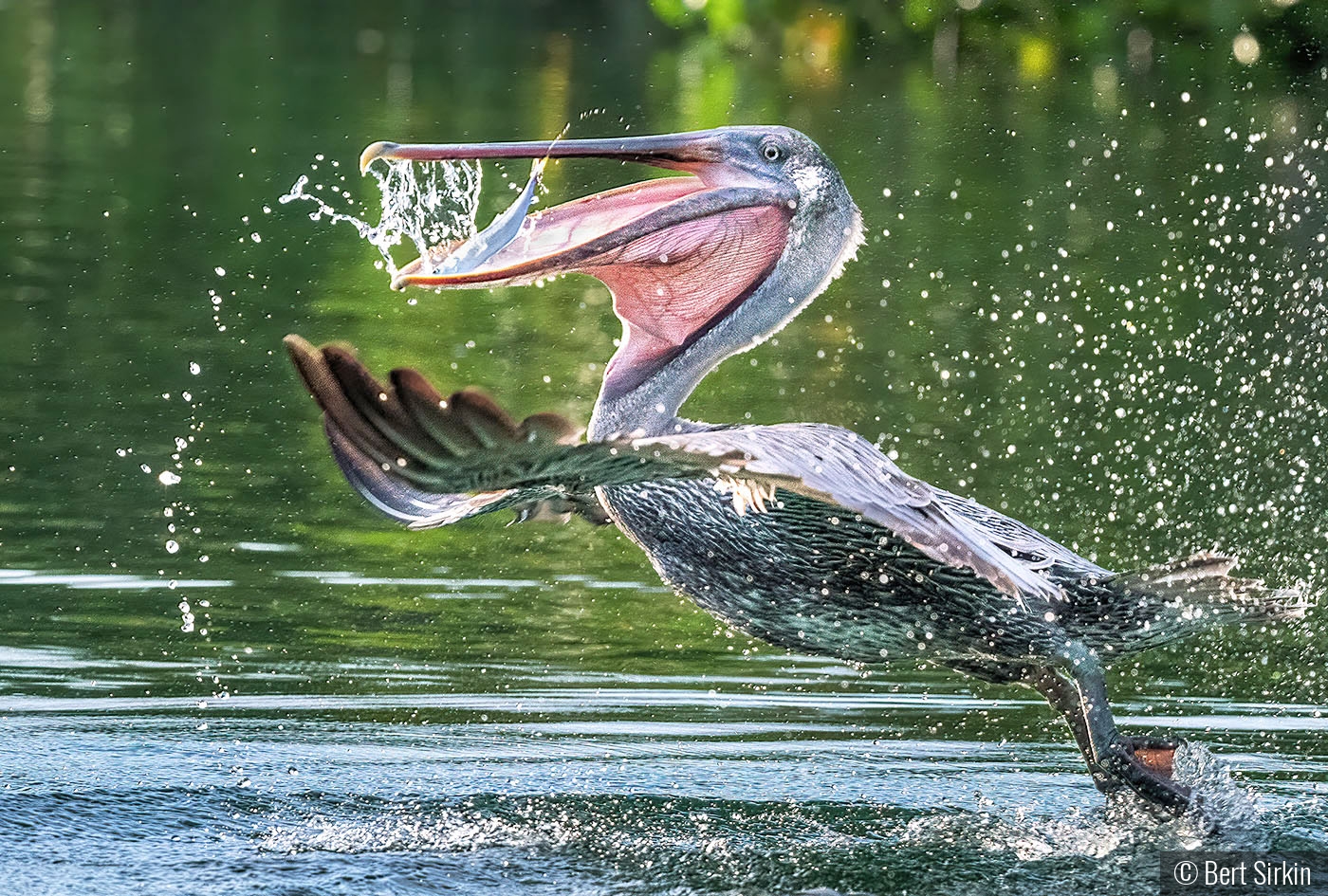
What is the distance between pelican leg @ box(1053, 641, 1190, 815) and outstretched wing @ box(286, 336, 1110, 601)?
538 mm

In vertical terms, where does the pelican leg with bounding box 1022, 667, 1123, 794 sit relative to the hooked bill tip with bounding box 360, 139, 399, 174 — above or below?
below

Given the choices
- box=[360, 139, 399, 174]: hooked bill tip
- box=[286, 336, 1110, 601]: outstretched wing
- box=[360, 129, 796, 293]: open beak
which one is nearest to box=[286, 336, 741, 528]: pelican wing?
box=[286, 336, 1110, 601]: outstretched wing

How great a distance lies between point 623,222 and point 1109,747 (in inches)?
85.7

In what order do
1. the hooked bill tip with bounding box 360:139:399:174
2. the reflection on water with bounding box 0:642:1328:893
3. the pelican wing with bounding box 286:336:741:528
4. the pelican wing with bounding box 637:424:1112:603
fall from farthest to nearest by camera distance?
the reflection on water with bounding box 0:642:1328:893, the hooked bill tip with bounding box 360:139:399:174, the pelican wing with bounding box 637:424:1112:603, the pelican wing with bounding box 286:336:741:528

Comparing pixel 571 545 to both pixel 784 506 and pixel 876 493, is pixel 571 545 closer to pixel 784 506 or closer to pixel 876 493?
pixel 784 506

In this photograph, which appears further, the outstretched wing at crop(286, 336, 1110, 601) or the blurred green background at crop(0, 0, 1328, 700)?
the blurred green background at crop(0, 0, 1328, 700)

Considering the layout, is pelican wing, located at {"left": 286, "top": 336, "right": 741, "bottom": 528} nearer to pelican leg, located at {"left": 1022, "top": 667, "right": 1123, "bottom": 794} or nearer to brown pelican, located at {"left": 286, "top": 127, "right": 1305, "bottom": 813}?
brown pelican, located at {"left": 286, "top": 127, "right": 1305, "bottom": 813}

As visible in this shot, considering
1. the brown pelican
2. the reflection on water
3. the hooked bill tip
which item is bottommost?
the reflection on water

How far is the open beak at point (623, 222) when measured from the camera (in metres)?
6.49

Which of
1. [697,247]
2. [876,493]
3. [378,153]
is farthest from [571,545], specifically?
[378,153]

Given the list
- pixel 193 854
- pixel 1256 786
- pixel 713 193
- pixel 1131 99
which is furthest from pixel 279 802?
pixel 1131 99

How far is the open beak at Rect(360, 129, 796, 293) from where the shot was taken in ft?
21.3

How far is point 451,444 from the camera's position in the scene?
219 inches

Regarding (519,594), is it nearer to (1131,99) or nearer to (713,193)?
(713,193)
